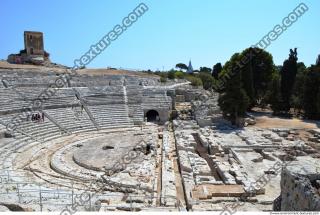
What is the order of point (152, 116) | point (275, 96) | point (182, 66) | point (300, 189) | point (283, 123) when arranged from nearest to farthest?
point (300, 189) < point (283, 123) < point (152, 116) < point (275, 96) < point (182, 66)

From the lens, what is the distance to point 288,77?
3039 centimetres

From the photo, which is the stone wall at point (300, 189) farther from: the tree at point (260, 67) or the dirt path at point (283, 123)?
the tree at point (260, 67)

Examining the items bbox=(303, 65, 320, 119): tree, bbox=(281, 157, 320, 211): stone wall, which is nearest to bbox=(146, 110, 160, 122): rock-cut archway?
bbox=(303, 65, 320, 119): tree

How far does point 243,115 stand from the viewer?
82.7ft

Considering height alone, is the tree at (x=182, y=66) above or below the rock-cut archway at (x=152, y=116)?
above

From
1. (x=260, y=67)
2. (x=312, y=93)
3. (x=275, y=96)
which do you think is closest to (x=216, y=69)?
(x=260, y=67)

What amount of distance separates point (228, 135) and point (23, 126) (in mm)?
12591

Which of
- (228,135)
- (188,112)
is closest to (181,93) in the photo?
(188,112)

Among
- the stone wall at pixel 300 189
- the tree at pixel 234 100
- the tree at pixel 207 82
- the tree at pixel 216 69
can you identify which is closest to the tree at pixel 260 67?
the tree at pixel 234 100

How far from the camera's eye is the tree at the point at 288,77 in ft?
99.0

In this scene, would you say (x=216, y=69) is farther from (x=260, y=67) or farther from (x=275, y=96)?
(x=275, y=96)

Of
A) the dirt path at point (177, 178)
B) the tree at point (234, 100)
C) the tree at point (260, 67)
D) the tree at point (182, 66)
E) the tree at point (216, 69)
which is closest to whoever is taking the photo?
the dirt path at point (177, 178)

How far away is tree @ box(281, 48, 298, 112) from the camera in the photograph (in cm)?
3019

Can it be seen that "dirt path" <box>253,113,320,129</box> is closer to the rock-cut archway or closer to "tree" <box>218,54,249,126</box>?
"tree" <box>218,54,249,126</box>
